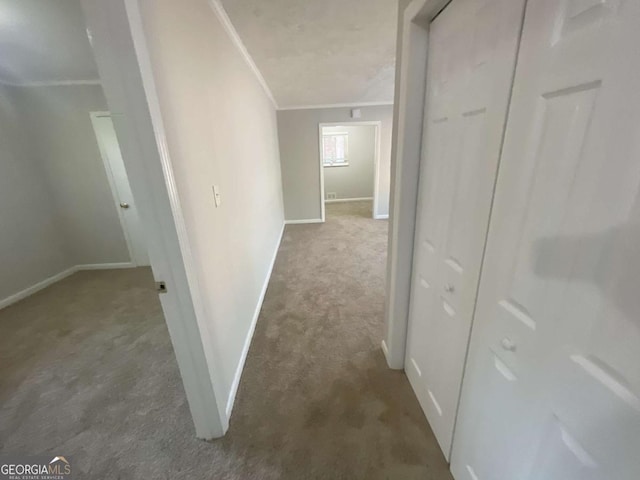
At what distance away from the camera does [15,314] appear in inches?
100

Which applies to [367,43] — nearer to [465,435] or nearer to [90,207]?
[465,435]

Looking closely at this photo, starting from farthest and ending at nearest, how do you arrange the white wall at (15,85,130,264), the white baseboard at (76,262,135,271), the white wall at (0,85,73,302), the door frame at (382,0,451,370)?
the white baseboard at (76,262,135,271) → the white wall at (15,85,130,264) → the white wall at (0,85,73,302) → the door frame at (382,0,451,370)

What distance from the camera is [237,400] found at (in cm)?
153

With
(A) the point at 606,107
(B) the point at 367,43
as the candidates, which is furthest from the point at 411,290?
(B) the point at 367,43

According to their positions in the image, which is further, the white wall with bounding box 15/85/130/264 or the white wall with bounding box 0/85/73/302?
the white wall with bounding box 15/85/130/264

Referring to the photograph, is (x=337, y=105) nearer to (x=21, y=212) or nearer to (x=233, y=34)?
(x=233, y=34)

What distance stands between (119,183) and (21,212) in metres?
1.00

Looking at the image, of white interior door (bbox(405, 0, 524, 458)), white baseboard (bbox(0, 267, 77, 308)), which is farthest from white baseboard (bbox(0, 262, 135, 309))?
white interior door (bbox(405, 0, 524, 458))

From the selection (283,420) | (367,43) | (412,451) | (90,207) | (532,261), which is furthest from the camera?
(90,207)

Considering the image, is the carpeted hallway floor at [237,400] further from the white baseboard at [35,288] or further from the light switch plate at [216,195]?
the light switch plate at [216,195]

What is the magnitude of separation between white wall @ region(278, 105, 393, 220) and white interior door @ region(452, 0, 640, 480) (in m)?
4.39

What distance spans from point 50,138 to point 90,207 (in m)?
0.88

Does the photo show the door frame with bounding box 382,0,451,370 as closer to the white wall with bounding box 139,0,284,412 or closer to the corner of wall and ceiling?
the white wall with bounding box 139,0,284,412

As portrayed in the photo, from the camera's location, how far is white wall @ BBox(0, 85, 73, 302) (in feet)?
8.90
